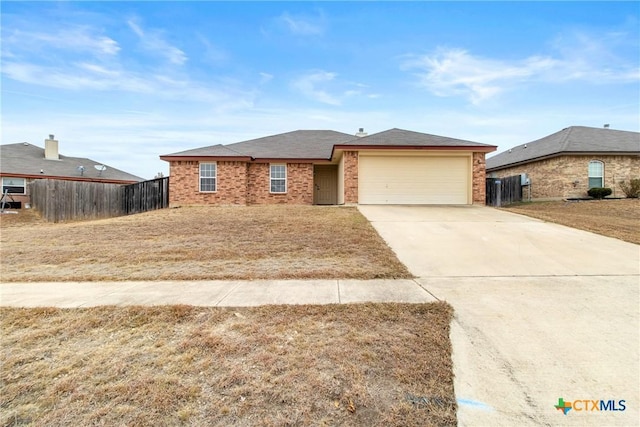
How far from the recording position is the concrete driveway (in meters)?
2.31

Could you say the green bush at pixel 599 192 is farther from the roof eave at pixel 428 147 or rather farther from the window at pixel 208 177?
the window at pixel 208 177

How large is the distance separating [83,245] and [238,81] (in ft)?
41.3

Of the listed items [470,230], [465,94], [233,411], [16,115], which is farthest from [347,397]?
[16,115]

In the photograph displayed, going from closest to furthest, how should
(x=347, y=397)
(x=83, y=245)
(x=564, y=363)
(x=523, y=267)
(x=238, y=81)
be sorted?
(x=347, y=397)
(x=564, y=363)
(x=523, y=267)
(x=83, y=245)
(x=238, y=81)

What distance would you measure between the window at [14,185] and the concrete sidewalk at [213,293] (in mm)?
23622

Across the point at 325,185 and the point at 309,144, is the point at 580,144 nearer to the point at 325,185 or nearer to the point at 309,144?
the point at 325,185

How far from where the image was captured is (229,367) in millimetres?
2666

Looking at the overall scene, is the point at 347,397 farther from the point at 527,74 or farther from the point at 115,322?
the point at 527,74

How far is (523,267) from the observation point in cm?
599

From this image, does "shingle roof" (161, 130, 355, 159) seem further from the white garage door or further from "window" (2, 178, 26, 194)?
"window" (2, 178, 26, 194)

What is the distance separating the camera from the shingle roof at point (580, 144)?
17.9 meters

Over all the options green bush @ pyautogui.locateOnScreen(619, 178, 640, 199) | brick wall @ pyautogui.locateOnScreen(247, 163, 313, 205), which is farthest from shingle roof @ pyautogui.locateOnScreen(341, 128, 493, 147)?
green bush @ pyautogui.locateOnScreen(619, 178, 640, 199)

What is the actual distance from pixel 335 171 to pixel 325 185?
3.69 ft

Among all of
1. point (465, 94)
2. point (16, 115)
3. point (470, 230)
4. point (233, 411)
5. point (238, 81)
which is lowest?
point (233, 411)
